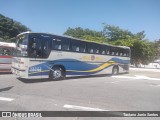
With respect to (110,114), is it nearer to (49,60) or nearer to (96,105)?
(96,105)

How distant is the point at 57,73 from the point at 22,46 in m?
2.90

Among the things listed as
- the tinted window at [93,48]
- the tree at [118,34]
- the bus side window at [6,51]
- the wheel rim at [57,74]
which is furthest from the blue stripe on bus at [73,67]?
the tree at [118,34]

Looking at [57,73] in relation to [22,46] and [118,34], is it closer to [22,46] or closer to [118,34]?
[22,46]

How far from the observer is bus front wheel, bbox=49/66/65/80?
46.9 feet

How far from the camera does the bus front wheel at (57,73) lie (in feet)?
46.9

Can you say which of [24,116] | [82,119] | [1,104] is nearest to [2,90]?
[1,104]

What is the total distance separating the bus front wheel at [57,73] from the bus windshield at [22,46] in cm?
223

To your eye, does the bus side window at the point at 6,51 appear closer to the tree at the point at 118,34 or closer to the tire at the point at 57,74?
the tire at the point at 57,74

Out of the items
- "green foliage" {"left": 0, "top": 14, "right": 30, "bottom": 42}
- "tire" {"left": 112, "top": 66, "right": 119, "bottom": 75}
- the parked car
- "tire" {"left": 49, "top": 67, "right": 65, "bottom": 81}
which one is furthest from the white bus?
"green foliage" {"left": 0, "top": 14, "right": 30, "bottom": 42}

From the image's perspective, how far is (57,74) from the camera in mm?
14570

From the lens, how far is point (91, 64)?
17625 millimetres

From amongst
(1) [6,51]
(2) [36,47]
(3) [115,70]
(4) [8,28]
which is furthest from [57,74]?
(4) [8,28]

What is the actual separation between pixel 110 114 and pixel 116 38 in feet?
95.3

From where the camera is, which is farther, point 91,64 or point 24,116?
point 91,64
